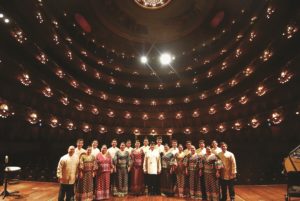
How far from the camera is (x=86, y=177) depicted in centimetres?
597

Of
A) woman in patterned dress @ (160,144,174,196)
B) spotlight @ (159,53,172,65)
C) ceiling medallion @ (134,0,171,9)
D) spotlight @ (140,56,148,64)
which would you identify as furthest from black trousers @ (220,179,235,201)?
ceiling medallion @ (134,0,171,9)

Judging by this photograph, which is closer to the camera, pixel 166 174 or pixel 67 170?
pixel 67 170

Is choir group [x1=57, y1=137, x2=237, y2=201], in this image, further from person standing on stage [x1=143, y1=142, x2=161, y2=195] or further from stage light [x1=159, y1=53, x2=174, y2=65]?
stage light [x1=159, y1=53, x2=174, y2=65]

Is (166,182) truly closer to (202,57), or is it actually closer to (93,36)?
(202,57)

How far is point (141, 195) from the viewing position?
700 centimetres

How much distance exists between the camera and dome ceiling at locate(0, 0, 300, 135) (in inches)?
326

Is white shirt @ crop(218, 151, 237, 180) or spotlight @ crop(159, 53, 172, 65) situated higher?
spotlight @ crop(159, 53, 172, 65)

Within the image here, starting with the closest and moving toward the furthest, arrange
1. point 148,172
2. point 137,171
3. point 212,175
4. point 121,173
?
point 212,175 → point 121,173 → point 148,172 → point 137,171

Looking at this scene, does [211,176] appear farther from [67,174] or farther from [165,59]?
[165,59]

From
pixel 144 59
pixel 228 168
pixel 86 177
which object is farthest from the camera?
pixel 144 59

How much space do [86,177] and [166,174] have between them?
281cm

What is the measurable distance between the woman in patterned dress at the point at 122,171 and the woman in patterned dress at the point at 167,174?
4.25ft

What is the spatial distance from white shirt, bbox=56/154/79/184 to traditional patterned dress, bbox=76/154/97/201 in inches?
11.9

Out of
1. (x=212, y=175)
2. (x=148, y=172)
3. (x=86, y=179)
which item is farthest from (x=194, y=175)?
(x=86, y=179)
